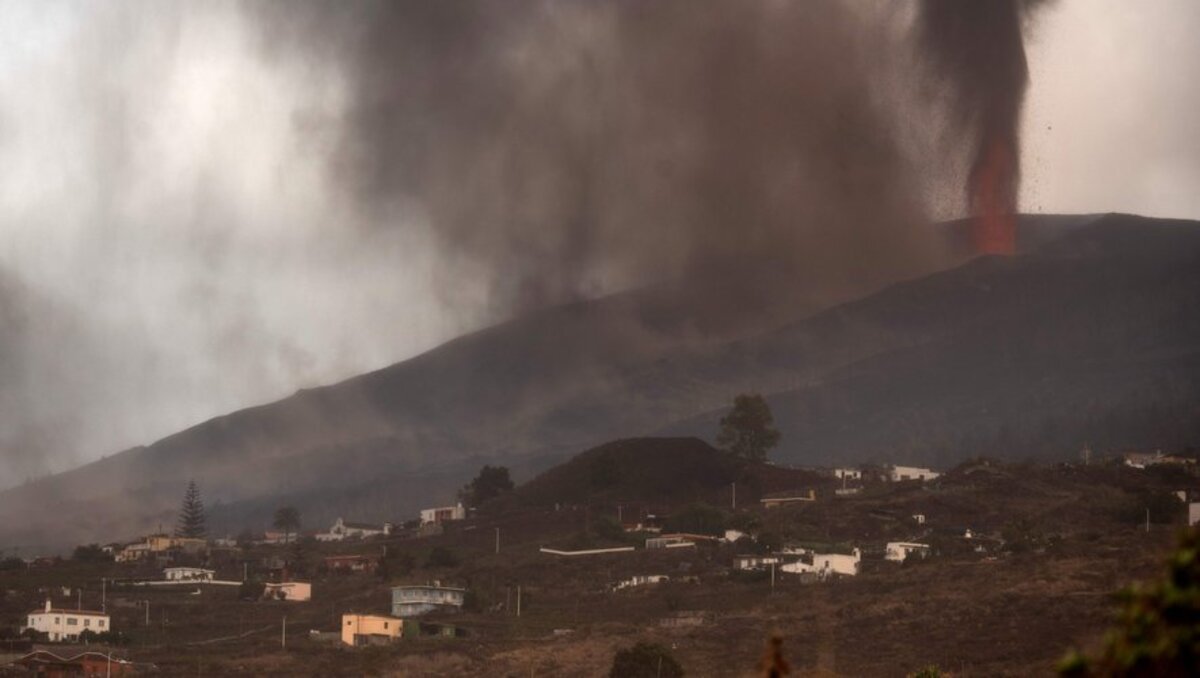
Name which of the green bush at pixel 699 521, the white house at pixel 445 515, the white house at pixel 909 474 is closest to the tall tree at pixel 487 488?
the white house at pixel 445 515

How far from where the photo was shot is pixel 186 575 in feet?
346

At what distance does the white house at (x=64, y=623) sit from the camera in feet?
268

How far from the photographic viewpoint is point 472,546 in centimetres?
11194

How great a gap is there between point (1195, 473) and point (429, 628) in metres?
57.8

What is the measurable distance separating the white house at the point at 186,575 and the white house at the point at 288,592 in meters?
8.29

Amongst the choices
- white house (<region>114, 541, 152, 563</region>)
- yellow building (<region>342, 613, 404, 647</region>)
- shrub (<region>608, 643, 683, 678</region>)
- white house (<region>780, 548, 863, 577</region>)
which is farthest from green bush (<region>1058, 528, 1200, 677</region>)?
white house (<region>114, 541, 152, 563</region>)

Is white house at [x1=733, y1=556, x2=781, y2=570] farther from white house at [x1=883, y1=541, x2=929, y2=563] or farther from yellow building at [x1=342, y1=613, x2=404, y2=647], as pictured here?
yellow building at [x1=342, y1=613, x2=404, y2=647]

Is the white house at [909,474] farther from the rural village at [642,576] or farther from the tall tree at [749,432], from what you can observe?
the tall tree at [749,432]

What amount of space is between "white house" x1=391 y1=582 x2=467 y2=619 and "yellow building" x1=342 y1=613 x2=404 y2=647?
19.4ft

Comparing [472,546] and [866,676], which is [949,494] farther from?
[866,676]

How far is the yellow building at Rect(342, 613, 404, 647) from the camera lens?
7900 cm

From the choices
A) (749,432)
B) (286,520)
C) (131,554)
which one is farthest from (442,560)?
(286,520)

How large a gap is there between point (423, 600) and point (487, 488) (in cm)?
5183

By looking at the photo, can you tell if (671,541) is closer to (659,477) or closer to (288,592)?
(288,592)
